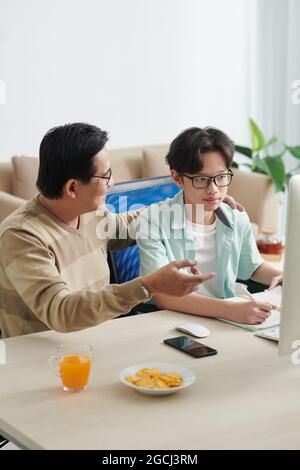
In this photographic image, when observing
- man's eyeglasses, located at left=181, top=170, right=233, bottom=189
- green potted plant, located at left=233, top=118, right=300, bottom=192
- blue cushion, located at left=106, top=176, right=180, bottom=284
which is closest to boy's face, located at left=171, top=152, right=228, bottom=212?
man's eyeglasses, located at left=181, top=170, right=233, bottom=189

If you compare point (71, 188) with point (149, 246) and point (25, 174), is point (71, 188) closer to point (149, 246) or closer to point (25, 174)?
point (149, 246)

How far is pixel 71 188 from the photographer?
2297mm

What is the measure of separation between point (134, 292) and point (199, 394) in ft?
0.98

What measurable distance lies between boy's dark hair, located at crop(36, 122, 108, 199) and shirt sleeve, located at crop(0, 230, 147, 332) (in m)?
0.18

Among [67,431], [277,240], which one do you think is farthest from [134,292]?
[277,240]

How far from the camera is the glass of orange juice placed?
180 centimetres

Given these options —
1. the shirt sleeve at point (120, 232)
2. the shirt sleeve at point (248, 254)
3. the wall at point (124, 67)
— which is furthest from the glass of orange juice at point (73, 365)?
the wall at point (124, 67)

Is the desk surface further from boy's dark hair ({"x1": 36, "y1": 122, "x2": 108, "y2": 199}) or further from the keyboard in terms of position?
boy's dark hair ({"x1": 36, "y1": 122, "x2": 108, "y2": 199})

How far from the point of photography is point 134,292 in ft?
6.46

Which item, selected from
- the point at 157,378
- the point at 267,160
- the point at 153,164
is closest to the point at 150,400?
the point at 157,378

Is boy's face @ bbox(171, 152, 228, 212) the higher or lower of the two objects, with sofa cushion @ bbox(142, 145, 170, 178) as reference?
higher

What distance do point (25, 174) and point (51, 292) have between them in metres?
2.03

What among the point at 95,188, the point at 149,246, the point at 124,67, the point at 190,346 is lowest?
the point at 190,346

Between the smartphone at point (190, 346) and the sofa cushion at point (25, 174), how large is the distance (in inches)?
81.5
